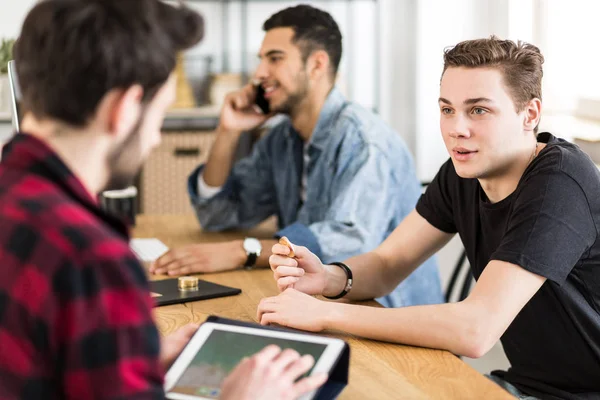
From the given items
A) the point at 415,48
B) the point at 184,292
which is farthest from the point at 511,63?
the point at 415,48

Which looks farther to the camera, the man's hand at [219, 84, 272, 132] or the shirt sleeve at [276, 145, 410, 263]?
the man's hand at [219, 84, 272, 132]

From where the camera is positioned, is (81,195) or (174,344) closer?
(81,195)

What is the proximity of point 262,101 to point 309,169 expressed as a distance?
312mm

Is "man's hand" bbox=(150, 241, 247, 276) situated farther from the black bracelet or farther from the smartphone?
the smartphone

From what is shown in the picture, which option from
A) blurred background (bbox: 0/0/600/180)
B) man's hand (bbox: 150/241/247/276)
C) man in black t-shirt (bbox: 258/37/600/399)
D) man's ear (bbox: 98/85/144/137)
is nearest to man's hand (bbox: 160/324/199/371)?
man in black t-shirt (bbox: 258/37/600/399)

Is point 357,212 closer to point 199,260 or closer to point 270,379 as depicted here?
point 199,260

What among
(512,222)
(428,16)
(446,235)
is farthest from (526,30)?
(512,222)

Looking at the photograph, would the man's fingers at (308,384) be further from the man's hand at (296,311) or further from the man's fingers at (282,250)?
the man's fingers at (282,250)

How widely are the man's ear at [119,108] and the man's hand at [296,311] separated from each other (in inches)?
26.2

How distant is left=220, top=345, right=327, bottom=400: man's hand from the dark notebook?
724 mm

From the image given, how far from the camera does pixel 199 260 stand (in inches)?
83.0

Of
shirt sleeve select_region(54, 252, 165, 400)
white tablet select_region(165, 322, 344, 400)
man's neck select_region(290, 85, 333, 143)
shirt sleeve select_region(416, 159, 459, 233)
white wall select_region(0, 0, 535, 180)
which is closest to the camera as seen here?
shirt sleeve select_region(54, 252, 165, 400)

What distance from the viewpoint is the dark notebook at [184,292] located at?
5.79ft

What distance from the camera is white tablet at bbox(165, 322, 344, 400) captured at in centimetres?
111
